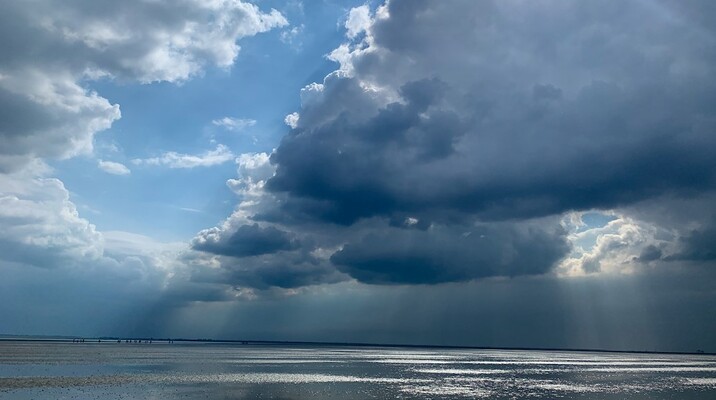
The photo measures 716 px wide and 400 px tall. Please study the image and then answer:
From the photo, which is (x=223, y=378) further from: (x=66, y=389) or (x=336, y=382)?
(x=66, y=389)


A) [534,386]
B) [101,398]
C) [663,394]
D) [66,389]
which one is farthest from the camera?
[534,386]

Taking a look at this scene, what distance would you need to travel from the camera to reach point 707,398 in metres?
63.5

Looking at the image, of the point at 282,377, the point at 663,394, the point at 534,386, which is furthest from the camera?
the point at 282,377

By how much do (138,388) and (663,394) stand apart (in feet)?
196

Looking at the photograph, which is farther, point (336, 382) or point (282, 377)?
point (282, 377)

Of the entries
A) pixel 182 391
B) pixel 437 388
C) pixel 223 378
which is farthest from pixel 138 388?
pixel 437 388

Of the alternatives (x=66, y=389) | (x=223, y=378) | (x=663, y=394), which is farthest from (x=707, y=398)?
(x=66, y=389)

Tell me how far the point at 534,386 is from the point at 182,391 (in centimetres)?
4390

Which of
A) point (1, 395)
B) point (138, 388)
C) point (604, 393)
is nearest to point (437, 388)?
point (604, 393)

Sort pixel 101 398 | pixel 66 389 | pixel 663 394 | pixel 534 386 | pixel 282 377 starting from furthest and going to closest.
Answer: pixel 282 377, pixel 534 386, pixel 663 394, pixel 66 389, pixel 101 398

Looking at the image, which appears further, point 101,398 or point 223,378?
point 223,378

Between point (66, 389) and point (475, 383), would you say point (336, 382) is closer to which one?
point (475, 383)

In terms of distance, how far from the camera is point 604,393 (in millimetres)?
67562

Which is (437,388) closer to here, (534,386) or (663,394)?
(534,386)
